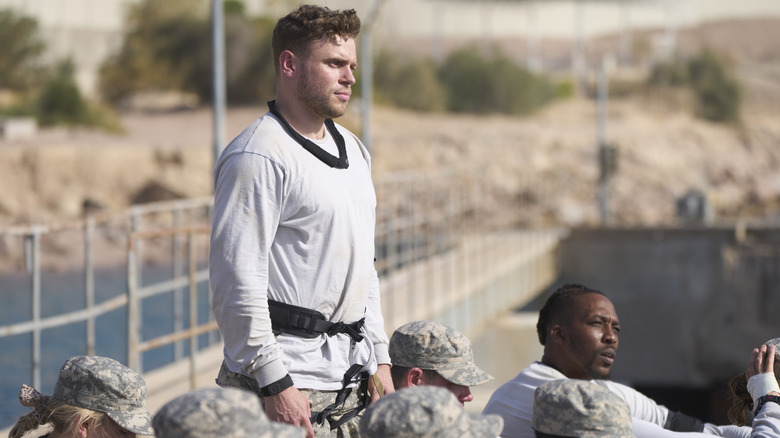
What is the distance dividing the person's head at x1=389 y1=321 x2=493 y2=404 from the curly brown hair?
111cm

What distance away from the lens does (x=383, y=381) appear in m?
3.56

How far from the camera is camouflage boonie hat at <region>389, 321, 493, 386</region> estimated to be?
3.81 meters

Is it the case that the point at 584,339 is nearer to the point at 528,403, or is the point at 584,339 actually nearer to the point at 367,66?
the point at 528,403

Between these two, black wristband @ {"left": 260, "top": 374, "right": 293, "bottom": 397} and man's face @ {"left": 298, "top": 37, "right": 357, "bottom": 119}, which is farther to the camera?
man's face @ {"left": 298, "top": 37, "right": 357, "bottom": 119}

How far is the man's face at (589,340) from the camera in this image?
427cm

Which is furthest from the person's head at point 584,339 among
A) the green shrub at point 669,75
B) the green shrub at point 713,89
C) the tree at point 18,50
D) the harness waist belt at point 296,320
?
the green shrub at point 669,75

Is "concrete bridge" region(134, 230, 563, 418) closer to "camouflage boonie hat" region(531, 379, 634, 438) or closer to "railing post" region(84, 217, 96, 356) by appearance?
"railing post" region(84, 217, 96, 356)

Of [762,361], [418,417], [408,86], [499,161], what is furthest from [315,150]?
[408,86]

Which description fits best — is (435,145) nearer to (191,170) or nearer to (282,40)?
(191,170)

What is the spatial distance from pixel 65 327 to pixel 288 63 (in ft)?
61.3

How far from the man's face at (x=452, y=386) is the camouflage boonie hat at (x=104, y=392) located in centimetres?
95

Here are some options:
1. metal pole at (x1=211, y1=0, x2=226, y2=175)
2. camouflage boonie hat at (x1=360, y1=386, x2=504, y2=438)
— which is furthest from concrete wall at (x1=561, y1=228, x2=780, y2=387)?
camouflage boonie hat at (x1=360, y1=386, x2=504, y2=438)

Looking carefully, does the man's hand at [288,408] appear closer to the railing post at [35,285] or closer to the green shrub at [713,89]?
the railing post at [35,285]

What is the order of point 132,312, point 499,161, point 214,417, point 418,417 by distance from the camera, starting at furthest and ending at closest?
point 499,161 → point 132,312 → point 418,417 → point 214,417
